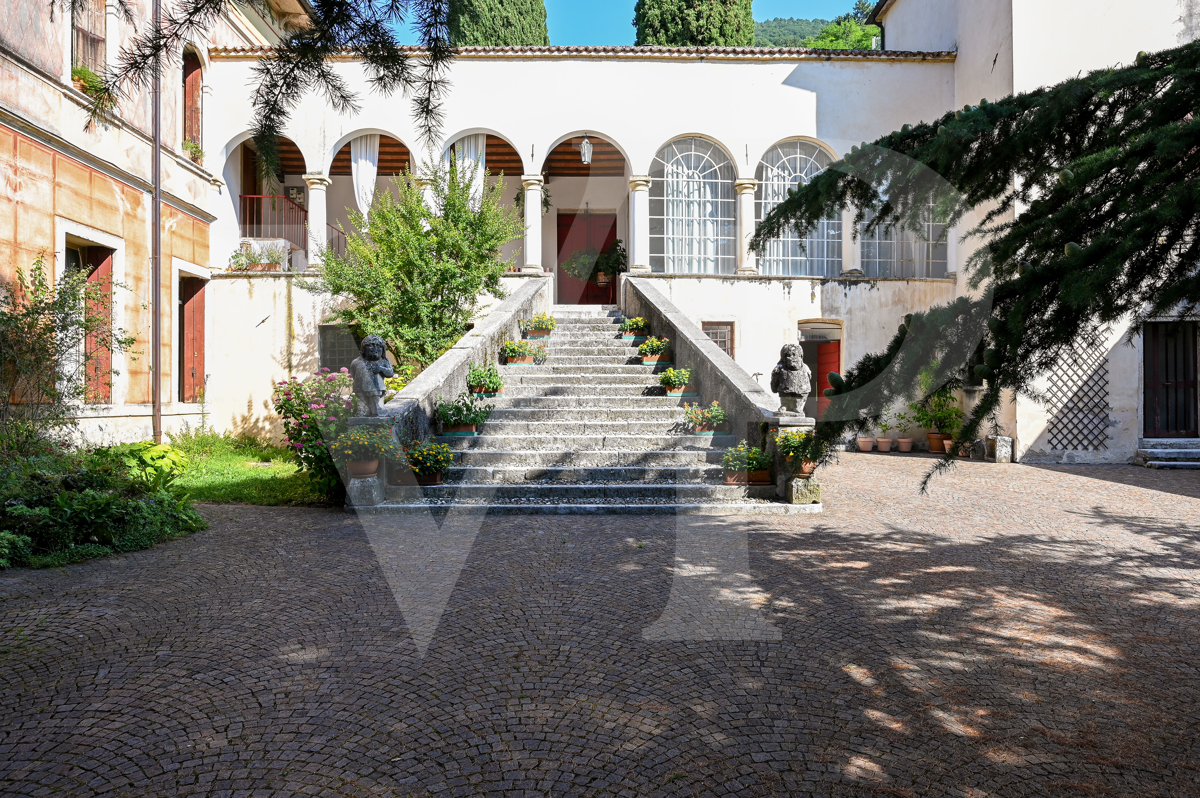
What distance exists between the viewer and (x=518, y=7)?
22.7m

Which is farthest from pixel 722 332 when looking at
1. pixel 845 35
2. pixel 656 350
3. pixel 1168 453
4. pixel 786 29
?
pixel 786 29

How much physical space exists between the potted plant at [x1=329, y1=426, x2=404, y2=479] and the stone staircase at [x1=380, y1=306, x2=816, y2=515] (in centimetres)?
36

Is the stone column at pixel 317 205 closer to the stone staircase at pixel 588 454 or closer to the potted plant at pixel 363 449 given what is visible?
the stone staircase at pixel 588 454

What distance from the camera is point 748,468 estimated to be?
7.66 m

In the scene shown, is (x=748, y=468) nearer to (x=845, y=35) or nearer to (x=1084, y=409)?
(x=1084, y=409)

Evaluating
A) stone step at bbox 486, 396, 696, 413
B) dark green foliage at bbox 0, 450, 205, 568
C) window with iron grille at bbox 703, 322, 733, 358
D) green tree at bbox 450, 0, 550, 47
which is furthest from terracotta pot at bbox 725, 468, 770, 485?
green tree at bbox 450, 0, 550, 47

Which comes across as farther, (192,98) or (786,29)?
(786,29)

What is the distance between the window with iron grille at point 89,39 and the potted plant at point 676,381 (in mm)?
8424

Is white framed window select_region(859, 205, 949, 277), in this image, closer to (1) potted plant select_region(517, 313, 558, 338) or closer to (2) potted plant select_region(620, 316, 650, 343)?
(2) potted plant select_region(620, 316, 650, 343)

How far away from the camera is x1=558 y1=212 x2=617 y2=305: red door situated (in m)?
18.0

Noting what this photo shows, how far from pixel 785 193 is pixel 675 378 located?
698 cm

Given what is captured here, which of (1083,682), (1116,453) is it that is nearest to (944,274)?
(1116,453)

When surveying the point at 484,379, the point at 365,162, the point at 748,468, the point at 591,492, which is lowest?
the point at 591,492

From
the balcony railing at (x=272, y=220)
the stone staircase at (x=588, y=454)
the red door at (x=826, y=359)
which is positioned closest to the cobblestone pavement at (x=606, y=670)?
the stone staircase at (x=588, y=454)
